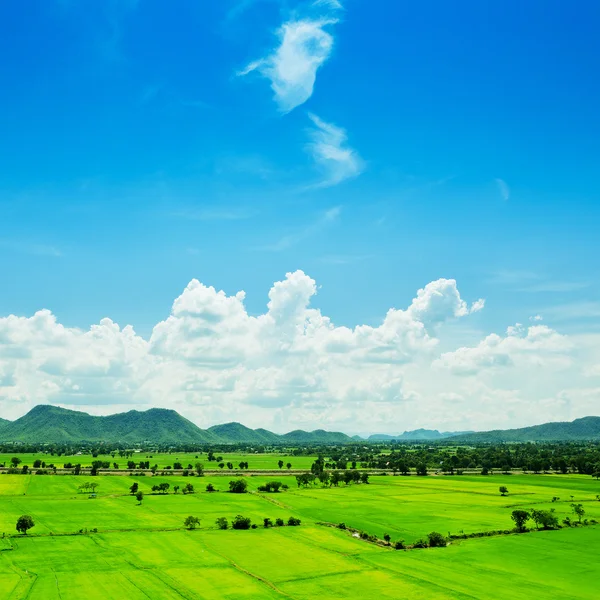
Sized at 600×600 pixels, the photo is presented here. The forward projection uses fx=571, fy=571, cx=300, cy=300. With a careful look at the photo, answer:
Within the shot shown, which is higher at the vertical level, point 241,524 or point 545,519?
point 545,519

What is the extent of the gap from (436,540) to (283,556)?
34.0 m

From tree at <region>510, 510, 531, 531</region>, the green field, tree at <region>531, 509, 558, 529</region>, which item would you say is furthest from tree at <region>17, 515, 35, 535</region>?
tree at <region>531, 509, 558, 529</region>

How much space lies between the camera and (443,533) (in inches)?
5212

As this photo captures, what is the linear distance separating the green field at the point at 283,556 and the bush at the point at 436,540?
253 cm

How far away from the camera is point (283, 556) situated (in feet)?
366

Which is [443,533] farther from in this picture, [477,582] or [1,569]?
[1,569]

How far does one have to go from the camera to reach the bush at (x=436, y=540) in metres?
121

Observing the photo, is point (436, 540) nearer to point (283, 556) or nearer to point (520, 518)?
point (520, 518)

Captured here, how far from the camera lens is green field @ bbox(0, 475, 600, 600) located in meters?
89.1

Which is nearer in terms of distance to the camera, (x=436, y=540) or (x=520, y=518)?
(x=436, y=540)

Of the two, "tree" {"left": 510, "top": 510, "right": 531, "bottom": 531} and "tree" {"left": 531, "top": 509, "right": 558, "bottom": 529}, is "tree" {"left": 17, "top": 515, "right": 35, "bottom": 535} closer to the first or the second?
"tree" {"left": 510, "top": 510, "right": 531, "bottom": 531}

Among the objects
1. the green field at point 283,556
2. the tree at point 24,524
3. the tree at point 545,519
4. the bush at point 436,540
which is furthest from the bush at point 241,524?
the tree at point 545,519

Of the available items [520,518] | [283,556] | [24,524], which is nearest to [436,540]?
[520,518]

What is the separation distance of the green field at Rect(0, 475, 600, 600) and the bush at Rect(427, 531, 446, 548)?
253 cm
